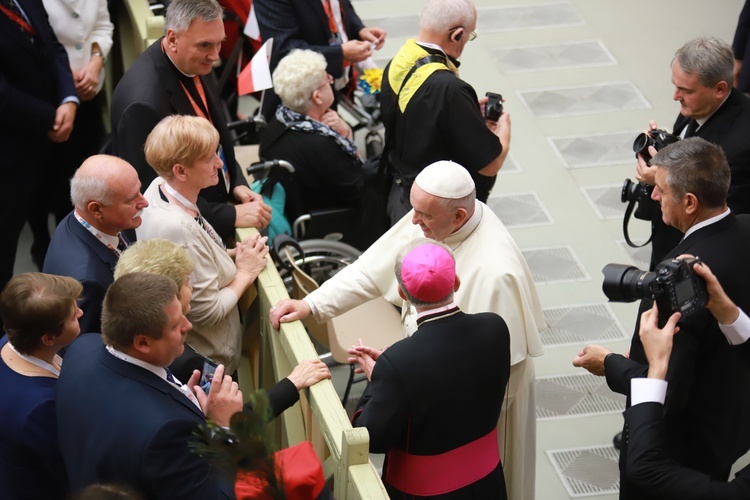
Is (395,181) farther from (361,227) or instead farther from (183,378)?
(183,378)

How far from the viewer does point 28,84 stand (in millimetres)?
4562

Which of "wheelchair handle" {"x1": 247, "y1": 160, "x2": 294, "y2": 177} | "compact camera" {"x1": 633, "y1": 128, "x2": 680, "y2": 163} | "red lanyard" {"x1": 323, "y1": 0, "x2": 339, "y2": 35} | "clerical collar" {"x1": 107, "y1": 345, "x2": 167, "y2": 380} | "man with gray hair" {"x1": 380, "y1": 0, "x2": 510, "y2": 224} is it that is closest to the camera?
"clerical collar" {"x1": 107, "y1": 345, "x2": 167, "y2": 380}

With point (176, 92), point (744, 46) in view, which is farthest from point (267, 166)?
point (744, 46)

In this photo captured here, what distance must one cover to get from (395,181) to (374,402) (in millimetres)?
2098

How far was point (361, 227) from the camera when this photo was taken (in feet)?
16.3

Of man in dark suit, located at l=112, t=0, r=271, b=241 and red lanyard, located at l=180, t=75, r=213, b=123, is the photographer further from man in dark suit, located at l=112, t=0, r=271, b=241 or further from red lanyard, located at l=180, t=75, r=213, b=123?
red lanyard, located at l=180, t=75, r=213, b=123

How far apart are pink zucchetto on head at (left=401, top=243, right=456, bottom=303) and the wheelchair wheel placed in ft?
5.84

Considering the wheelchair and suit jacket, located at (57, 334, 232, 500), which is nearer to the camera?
suit jacket, located at (57, 334, 232, 500)

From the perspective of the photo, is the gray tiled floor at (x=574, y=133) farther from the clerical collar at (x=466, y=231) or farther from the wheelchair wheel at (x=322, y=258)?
the clerical collar at (x=466, y=231)

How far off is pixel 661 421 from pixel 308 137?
2524mm

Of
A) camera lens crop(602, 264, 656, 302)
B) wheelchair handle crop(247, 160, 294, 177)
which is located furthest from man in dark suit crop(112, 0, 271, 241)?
Answer: camera lens crop(602, 264, 656, 302)

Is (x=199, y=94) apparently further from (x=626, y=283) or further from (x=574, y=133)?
(x=574, y=133)

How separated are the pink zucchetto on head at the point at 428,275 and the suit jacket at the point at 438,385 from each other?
Result: 3.2 inches

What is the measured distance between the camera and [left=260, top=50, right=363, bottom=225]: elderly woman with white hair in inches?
183
